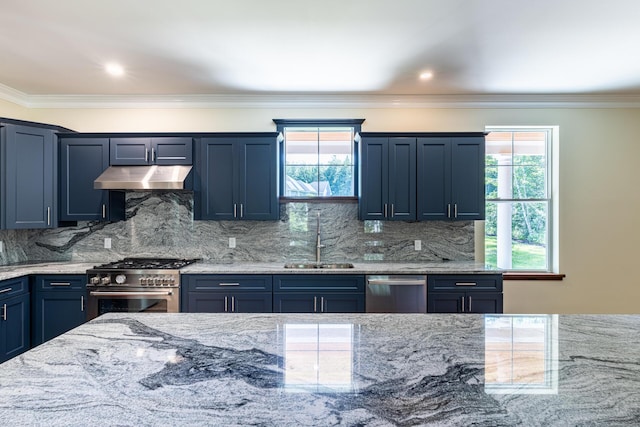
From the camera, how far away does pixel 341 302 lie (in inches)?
131

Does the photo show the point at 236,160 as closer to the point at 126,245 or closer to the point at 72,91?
the point at 126,245

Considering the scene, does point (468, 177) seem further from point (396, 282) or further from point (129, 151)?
point (129, 151)

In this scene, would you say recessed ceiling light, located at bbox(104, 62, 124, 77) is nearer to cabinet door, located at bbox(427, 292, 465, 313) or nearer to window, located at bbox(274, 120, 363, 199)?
window, located at bbox(274, 120, 363, 199)

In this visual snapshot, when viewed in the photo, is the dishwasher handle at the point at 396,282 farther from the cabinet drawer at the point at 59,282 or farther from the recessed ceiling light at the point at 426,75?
the cabinet drawer at the point at 59,282

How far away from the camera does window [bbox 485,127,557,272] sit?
4.07 meters

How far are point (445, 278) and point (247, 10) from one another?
110 inches

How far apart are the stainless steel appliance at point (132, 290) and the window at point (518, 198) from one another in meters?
3.48

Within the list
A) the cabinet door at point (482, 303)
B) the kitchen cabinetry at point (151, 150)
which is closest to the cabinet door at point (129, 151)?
the kitchen cabinetry at point (151, 150)

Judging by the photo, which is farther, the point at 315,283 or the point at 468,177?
the point at 468,177

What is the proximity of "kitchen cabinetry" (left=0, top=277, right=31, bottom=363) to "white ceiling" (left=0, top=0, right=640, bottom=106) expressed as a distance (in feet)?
6.52

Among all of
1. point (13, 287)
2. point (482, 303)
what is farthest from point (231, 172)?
point (482, 303)

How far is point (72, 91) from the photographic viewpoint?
377 cm

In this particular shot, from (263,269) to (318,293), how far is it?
582 mm

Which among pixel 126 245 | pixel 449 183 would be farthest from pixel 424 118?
pixel 126 245
